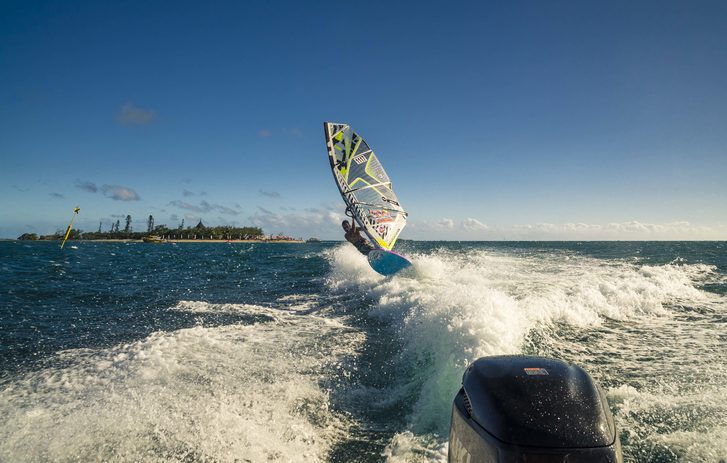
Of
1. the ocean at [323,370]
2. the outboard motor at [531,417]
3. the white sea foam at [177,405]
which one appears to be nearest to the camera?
the outboard motor at [531,417]

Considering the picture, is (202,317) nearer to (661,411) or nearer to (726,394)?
(661,411)

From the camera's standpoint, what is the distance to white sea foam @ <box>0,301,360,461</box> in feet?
10.9

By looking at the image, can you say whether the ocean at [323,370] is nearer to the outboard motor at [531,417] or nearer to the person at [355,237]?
the outboard motor at [531,417]

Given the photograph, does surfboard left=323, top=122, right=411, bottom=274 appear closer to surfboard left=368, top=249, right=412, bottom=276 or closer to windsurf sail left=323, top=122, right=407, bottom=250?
windsurf sail left=323, top=122, right=407, bottom=250

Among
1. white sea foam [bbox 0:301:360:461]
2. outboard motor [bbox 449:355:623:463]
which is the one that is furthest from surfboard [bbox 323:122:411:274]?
outboard motor [bbox 449:355:623:463]

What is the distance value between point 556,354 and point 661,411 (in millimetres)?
1932

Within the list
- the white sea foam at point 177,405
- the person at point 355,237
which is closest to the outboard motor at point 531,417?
the white sea foam at point 177,405

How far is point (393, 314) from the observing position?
885cm

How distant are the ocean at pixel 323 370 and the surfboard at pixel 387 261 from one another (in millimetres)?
3365

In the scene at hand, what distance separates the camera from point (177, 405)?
4.08 metres

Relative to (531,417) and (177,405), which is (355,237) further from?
(531,417)

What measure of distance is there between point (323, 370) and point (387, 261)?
8853 mm

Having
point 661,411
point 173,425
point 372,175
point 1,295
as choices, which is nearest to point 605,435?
point 661,411

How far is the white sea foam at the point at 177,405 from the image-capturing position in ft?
10.9
